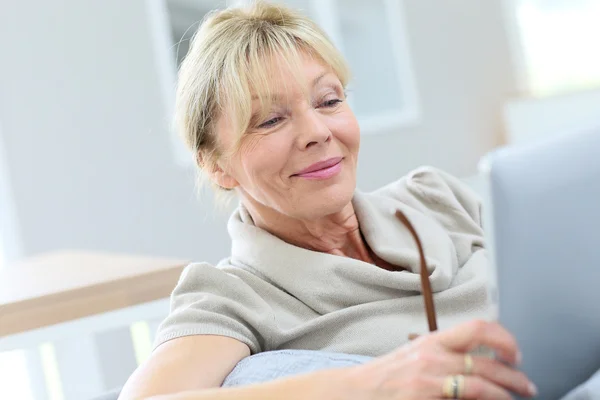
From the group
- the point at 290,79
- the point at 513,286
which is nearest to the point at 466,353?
the point at 513,286

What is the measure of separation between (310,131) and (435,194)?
34 centimetres

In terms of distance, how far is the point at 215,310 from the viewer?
1383 millimetres

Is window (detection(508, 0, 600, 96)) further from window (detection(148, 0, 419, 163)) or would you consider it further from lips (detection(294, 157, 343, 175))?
lips (detection(294, 157, 343, 175))

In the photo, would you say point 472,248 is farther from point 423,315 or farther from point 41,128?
point 41,128

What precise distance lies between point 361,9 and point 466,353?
554 centimetres

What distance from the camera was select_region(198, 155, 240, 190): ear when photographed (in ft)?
5.46

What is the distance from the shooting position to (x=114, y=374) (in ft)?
15.1

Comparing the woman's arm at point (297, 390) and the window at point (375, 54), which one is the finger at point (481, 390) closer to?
the woman's arm at point (297, 390)

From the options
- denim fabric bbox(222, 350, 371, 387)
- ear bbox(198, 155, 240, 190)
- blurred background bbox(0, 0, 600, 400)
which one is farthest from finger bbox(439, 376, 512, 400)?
blurred background bbox(0, 0, 600, 400)

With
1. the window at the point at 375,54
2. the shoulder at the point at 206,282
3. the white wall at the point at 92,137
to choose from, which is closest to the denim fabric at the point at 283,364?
the shoulder at the point at 206,282

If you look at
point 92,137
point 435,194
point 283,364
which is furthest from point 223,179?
point 92,137

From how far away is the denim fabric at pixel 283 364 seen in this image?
1.20 meters

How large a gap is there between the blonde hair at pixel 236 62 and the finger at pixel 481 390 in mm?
712

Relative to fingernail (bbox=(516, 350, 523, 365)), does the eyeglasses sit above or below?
above
